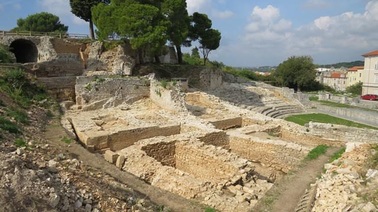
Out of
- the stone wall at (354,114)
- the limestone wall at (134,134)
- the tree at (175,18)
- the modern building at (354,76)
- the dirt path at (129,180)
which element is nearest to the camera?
the dirt path at (129,180)

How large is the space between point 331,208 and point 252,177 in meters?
2.98

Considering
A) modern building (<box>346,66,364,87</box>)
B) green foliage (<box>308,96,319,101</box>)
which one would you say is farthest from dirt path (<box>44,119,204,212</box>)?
modern building (<box>346,66,364,87</box>)

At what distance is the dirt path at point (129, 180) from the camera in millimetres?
6477

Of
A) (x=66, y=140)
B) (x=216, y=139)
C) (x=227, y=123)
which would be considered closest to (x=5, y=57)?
(x=66, y=140)

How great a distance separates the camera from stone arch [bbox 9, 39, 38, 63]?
22000mm

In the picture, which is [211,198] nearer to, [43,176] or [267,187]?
[267,187]

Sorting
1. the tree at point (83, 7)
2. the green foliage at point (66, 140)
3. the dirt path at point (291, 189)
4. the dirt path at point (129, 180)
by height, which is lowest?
the dirt path at point (291, 189)

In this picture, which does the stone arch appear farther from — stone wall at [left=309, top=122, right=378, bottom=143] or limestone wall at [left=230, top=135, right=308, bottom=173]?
stone wall at [left=309, top=122, right=378, bottom=143]

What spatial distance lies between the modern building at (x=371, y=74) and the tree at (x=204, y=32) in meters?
23.4

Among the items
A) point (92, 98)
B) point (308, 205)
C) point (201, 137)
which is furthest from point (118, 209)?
point (92, 98)

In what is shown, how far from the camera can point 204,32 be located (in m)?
29.7

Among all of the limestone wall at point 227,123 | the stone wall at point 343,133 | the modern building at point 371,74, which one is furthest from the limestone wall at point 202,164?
the modern building at point 371,74

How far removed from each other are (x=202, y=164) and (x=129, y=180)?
2.67 metres

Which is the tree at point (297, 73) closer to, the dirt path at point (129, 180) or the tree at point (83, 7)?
the tree at point (83, 7)
